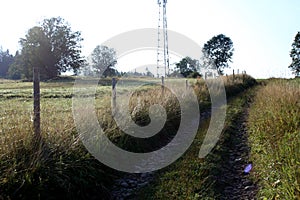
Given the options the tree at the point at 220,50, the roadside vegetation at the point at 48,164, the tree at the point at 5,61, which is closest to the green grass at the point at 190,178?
the roadside vegetation at the point at 48,164

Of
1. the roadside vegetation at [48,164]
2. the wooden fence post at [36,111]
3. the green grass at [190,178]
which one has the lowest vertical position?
the green grass at [190,178]

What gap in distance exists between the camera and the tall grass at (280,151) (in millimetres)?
3691

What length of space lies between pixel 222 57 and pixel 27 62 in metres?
51.6

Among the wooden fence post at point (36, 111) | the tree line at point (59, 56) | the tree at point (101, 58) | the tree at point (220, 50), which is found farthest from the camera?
the tree at point (220, 50)

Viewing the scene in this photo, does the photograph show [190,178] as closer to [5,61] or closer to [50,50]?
[50,50]

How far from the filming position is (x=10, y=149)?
4062 mm

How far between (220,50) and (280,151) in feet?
250

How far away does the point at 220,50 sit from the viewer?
7688 cm

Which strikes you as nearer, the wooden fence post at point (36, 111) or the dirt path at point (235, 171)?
the dirt path at point (235, 171)

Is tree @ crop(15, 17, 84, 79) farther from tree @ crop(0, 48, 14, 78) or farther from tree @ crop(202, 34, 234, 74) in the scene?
tree @ crop(0, 48, 14, 78)

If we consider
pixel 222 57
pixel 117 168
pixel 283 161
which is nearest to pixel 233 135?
pixel 283 161

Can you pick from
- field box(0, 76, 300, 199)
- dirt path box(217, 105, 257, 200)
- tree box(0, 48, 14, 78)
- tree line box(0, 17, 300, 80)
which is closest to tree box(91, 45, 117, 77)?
tree line box(0, 17, 300, 80)

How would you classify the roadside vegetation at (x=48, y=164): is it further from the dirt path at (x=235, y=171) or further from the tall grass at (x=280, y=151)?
the tall grass at (x=280, y=151)

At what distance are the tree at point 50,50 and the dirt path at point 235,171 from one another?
151 feet
